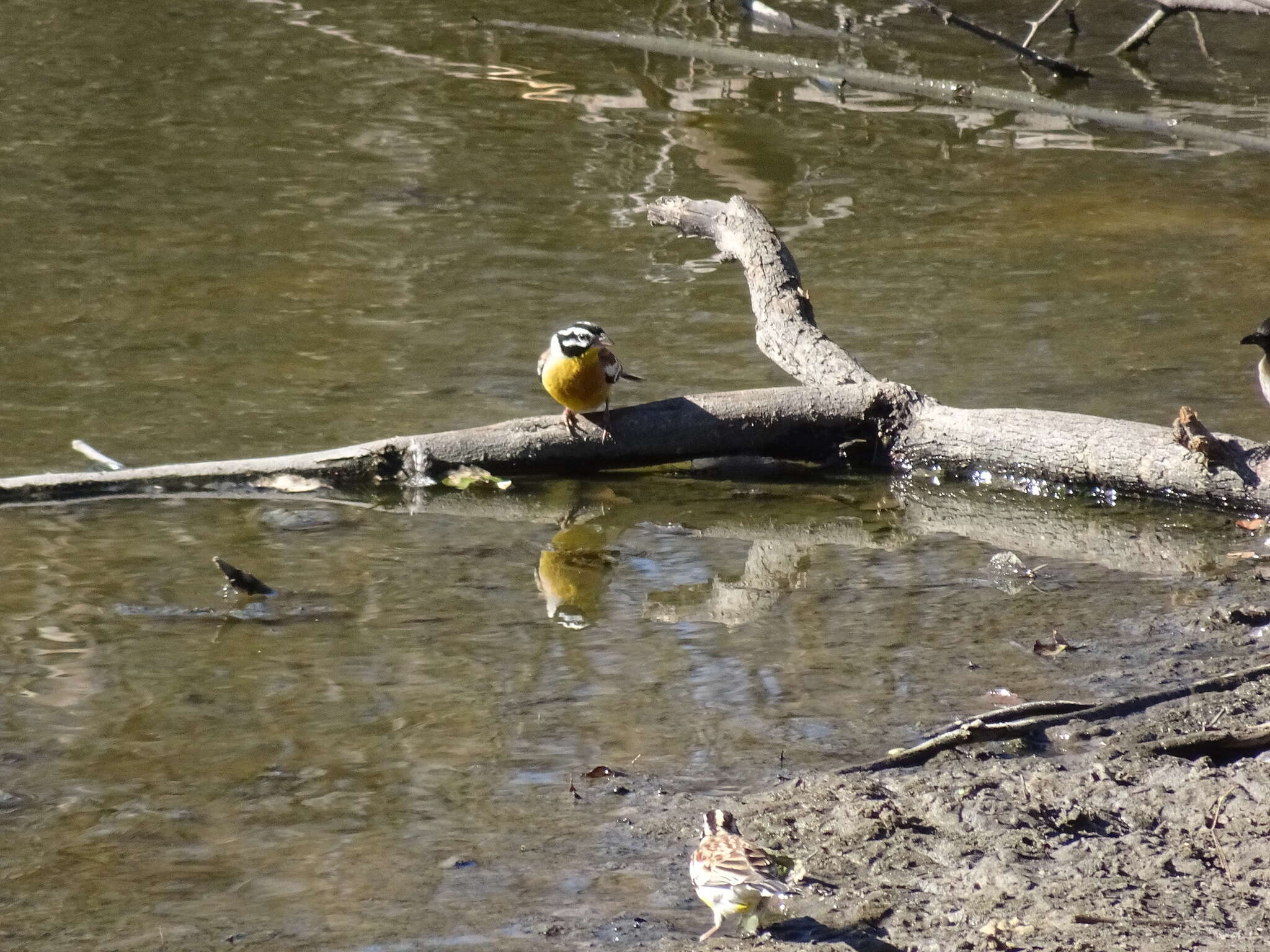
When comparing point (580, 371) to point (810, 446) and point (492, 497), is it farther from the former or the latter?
point (810, 446)

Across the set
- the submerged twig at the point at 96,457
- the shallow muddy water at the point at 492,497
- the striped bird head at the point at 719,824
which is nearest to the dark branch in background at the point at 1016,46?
the shallow muddy water at the point at 492,497

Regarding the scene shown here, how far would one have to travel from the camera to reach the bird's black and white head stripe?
6922mm

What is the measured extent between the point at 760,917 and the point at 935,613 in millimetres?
2306

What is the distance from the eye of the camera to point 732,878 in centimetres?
341

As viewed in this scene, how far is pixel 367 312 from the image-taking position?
9.46m

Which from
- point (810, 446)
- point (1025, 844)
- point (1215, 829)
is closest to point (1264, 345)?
point (810, 446)

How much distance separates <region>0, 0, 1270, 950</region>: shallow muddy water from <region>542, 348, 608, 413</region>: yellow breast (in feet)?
1.40

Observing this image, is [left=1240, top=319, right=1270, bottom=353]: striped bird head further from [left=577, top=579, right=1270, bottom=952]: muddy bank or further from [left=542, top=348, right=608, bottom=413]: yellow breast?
[left=577, top=579, right=1270, bottom=952]: muddy bank

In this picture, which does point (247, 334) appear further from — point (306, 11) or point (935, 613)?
point (306, 11)

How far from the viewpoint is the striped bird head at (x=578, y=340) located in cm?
692

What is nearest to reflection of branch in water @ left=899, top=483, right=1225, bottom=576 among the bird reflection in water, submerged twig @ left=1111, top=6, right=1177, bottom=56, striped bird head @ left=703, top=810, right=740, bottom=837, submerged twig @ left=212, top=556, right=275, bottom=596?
the bird reflection in water

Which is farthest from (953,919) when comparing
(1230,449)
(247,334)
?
(247,334)

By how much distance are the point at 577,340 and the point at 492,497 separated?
2.56 feet

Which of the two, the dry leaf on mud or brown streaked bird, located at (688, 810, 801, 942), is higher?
brown streaked bird, located at (688, 810, 801, 942)
